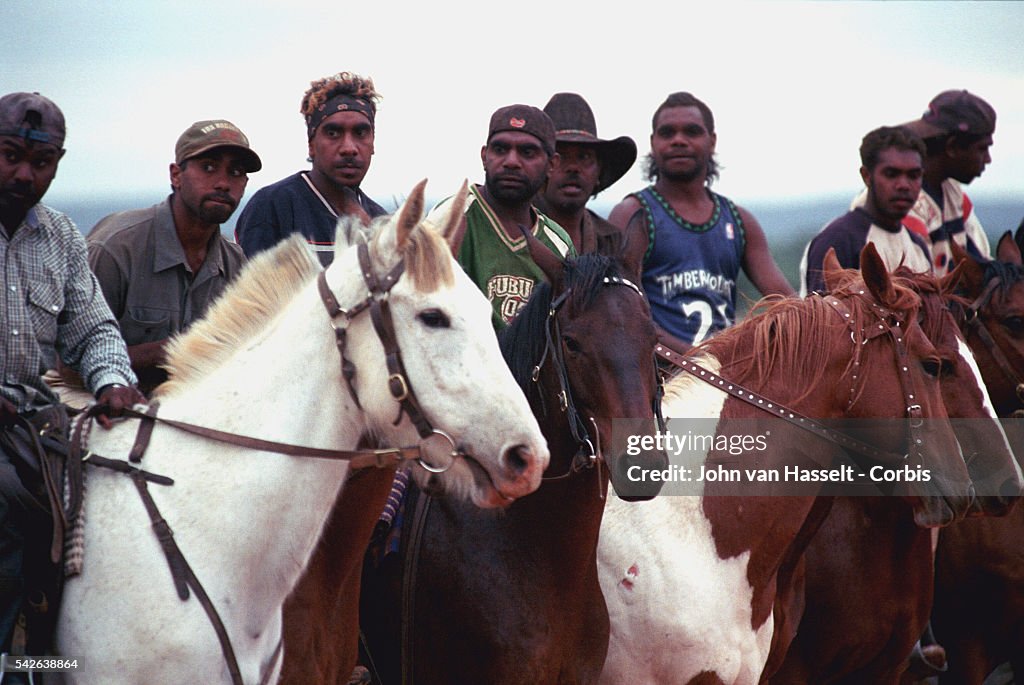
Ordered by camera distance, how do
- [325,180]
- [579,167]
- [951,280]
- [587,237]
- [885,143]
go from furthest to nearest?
[885,143], [579,167], [587,237], [951,280], [325,180]

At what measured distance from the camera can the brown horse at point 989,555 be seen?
6887 millimetres

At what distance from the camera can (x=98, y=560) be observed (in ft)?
12.6

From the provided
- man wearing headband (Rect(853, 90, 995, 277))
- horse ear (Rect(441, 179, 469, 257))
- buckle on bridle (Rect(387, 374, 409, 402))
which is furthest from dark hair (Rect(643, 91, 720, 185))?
buckle on bridle (Rect(387, 374, 409, 402))

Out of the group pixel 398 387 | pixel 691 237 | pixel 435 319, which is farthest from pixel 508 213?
pixel 398 387

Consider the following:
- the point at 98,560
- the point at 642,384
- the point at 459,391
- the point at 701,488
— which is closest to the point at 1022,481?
the point at 701,488

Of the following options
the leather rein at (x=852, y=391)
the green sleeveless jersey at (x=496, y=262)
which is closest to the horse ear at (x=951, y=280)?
the leather rein at (x=852, y=391)

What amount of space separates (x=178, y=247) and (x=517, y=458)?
2.23 meters

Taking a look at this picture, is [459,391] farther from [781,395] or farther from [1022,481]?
[1022,481]

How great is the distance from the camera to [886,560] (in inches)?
244

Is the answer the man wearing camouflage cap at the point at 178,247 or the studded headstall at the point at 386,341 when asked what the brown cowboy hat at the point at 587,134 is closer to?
the man wearing camouflage cap at the point at 178,247

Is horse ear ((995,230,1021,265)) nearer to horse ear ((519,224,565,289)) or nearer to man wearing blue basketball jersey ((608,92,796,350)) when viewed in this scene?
man wearing blue basketball jersey ((608,92,796,350))

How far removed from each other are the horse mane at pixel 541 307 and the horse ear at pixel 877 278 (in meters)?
1.54

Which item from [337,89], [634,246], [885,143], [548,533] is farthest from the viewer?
[885,143]

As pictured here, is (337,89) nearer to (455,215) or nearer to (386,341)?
(455,215)
